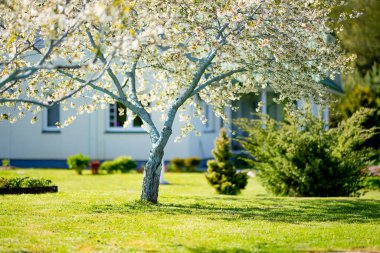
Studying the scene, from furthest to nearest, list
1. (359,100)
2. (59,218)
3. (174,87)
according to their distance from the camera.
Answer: (359,100), (174,87), (59,218)

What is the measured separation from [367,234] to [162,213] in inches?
155

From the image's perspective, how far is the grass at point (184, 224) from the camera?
31.0 feet

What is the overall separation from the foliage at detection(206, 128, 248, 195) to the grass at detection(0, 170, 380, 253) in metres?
3.37

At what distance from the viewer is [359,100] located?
27125 millimetres

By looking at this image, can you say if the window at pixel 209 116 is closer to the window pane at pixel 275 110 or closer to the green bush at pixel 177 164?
the green bush at pixel 177 164

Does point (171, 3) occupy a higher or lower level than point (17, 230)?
higher

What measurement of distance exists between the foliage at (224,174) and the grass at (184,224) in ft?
11.0

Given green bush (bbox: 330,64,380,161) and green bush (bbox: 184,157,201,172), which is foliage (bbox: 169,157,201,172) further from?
green bush (bbox: 330,64,380,161)

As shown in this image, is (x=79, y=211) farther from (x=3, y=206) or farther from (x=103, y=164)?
(x=103, y=164)

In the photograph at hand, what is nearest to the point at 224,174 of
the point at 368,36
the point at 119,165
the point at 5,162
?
the point at 119,165

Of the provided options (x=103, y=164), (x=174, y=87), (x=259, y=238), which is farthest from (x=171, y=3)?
(x=103, y=164)

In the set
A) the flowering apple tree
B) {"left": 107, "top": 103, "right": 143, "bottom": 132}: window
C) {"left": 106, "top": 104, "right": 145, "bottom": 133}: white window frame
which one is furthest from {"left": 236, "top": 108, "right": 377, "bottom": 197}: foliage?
{"left": 107, "top": 103, "right": 143, "bottom": 132}: window

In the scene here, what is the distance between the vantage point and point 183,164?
2864cm

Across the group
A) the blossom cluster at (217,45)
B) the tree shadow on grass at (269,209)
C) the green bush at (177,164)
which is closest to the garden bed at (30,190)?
the blossom cluster at (217,45)
